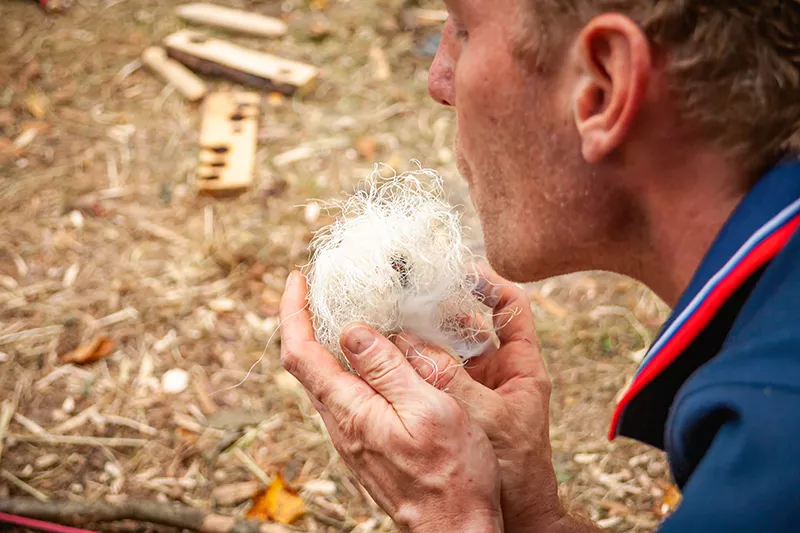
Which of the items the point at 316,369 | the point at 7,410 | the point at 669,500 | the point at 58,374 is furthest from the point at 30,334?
the point at 669,500

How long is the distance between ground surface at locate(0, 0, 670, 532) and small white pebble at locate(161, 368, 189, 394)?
24mm

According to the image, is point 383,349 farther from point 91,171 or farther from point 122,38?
point 122,38

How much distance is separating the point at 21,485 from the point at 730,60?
2.19 metres

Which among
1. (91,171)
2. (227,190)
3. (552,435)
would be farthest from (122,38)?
(552,435)

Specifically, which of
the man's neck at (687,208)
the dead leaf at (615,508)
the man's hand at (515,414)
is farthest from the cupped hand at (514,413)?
the dead leaf at (615,508)

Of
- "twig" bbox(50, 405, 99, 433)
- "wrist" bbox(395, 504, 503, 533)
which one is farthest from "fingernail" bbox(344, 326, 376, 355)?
"twig" bbox(50, 405, 99, 433)

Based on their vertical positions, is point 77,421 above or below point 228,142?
below

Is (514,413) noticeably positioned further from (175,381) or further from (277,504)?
(175,381)

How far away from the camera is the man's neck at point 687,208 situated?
3.49 ft

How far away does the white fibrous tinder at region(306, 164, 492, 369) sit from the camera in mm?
1549

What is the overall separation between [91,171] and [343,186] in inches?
45.0

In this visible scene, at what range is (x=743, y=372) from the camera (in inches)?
34.7

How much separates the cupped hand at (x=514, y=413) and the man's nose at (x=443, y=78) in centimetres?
48

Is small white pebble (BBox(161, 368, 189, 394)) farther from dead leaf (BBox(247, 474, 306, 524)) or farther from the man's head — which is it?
the man's head
